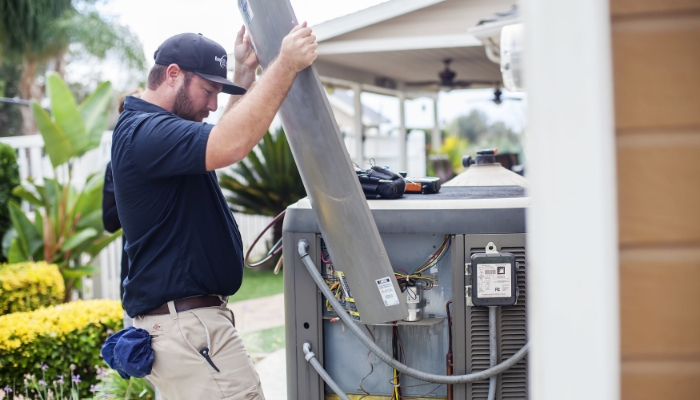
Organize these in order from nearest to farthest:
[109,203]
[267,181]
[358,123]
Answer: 1. [109,203]
2. [358,123]
3. [267,181]

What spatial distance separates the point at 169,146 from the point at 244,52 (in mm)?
653

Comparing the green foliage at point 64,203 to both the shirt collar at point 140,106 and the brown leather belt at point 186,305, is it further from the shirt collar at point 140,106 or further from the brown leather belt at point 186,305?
the brown leather belt at point 186,305

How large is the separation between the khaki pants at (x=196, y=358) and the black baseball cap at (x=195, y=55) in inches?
36.3

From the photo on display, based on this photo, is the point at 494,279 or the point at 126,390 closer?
the point at 494,279

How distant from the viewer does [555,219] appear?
100 cm

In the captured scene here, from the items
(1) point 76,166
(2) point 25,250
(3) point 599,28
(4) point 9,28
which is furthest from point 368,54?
(4) point 9,28

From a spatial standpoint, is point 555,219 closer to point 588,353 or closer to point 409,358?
point 588,353

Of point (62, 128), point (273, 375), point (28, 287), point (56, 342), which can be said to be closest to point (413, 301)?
point (273, 375)

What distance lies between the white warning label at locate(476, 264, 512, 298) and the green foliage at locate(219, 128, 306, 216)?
7.60 m

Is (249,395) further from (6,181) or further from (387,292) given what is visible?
(6,181)

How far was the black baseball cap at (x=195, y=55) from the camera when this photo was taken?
252cm

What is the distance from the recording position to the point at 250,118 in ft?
6.85

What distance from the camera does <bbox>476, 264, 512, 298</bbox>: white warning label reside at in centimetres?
238

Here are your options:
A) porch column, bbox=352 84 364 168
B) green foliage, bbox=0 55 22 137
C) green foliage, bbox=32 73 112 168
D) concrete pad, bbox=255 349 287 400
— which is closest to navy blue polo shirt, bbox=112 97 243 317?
concrete pad, bbox=255 349 287 400
